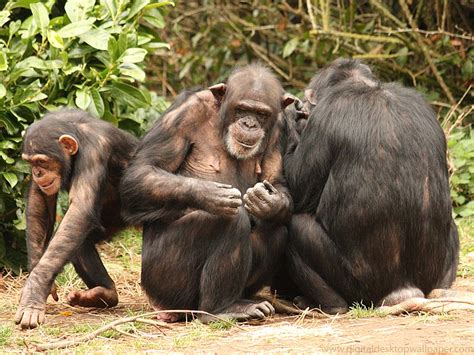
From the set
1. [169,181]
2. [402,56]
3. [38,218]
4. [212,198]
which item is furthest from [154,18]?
[402,56]

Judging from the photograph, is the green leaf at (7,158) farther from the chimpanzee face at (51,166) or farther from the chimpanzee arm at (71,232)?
the chimpanzee arm at (71,232)

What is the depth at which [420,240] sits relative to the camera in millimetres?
7238

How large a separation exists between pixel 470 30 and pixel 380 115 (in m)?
6.89

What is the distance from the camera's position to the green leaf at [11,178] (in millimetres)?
8344

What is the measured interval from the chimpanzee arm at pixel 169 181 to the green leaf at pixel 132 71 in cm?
143

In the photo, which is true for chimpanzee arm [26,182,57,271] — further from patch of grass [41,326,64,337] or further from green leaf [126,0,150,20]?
green leaf [126,0,150,20]

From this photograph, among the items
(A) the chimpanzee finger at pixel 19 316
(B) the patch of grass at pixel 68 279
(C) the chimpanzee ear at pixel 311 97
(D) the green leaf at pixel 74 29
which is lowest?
(B) the patch of grass at pixel 68 279

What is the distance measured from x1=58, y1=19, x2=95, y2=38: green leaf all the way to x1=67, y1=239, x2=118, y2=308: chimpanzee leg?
186 centimetres

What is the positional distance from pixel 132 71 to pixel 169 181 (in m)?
1.98

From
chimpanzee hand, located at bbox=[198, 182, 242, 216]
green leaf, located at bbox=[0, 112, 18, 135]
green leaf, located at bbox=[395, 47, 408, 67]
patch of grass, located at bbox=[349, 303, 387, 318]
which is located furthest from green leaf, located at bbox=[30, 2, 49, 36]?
green leaf, located at bbox=[395, 47, 408, 67]

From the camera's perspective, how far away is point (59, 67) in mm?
8398

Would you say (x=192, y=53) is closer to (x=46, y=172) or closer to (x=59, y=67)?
(x=59, y=67)

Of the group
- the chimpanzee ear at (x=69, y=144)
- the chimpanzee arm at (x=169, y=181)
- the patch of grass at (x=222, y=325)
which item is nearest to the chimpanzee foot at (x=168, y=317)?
the patch of grass at (x=222, y=325)

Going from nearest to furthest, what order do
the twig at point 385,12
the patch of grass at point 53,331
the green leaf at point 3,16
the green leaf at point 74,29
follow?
the patch of grass at point 53,331
the green leaf at point 74,29
the green leaf at point 3,16
the twig at point 385,12
